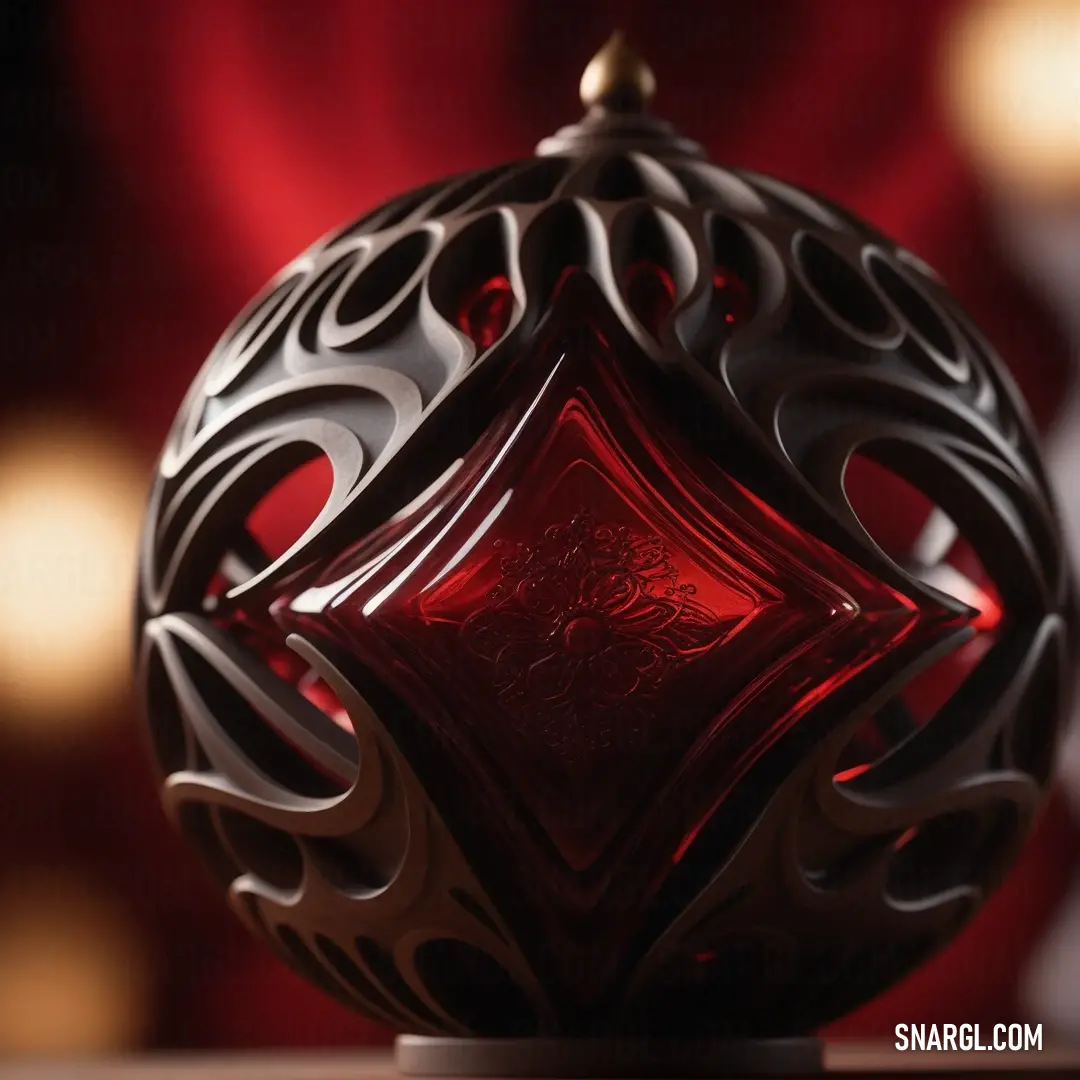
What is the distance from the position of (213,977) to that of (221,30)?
56 centimetres

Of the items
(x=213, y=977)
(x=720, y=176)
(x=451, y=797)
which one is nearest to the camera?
(x=451, y=797)

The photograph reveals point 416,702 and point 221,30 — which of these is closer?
point 416,702

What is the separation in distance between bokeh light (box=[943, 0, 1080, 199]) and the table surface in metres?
0.50

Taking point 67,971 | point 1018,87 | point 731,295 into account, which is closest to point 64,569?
point 67,971

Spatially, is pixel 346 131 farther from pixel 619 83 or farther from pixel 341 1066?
pixel 341 1066

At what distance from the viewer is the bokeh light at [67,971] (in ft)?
3.32

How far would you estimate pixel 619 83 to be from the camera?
765 mm

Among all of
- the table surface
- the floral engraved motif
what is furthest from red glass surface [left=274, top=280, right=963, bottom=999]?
the table surface

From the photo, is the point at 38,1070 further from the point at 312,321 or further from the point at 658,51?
the point at 658,51

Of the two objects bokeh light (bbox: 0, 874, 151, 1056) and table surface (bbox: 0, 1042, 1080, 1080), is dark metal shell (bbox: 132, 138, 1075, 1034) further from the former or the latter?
bokeh light (bbox: 0, 874, 151, 1056)

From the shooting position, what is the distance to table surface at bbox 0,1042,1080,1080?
0.73 m

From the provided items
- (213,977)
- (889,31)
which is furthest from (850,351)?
(213,977)

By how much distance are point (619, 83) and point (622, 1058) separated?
41cm

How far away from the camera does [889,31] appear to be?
1.04 m
